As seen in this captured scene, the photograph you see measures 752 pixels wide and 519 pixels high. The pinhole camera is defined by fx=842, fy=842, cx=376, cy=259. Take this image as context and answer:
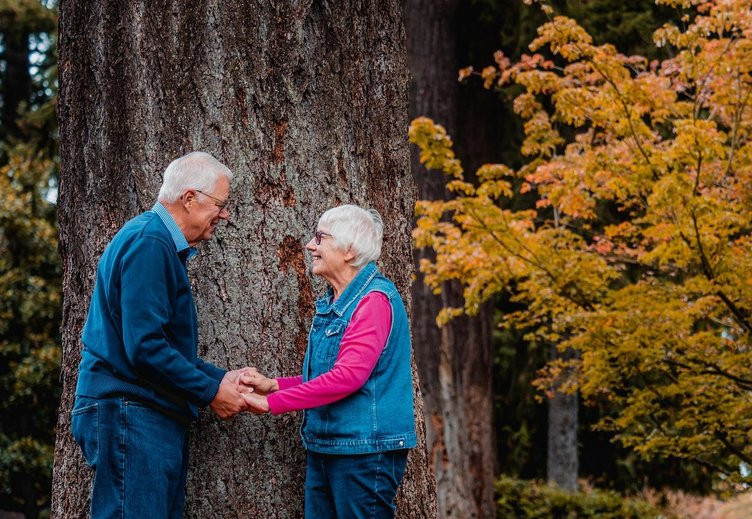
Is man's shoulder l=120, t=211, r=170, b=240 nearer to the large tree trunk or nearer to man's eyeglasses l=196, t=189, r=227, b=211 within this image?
man's eyeglasses l=196, t=189, r=227, b=211

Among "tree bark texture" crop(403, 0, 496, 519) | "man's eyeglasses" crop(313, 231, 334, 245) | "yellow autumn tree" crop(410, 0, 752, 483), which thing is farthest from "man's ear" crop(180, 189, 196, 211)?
"tree bark texture" crop(403, 0, 496, 519)

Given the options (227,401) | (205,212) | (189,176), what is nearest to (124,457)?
(227,401)

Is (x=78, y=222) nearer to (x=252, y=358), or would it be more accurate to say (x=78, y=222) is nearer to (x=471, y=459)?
(x=252, y=358)

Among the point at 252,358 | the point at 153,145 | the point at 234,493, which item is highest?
the point at 153,145

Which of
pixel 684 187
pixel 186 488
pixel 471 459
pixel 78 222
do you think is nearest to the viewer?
pixel 186 488

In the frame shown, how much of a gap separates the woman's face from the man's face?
0.36 m

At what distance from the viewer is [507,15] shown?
378 inches

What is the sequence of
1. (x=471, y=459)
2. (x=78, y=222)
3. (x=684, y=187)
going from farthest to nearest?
(x=471, y=459) < (x=684, y=187) < (x=78, y=222)

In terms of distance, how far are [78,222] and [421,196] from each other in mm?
6097

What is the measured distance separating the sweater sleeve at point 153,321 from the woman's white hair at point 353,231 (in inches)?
23.1

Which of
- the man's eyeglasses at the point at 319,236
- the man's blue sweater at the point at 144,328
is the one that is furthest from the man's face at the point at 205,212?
the man's eyeglasses at the point at 319,236

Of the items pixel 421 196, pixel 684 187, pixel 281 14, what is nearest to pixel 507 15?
pixel 421 196

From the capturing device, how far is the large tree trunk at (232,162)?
3.19 meters

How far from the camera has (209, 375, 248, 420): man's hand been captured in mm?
2887
